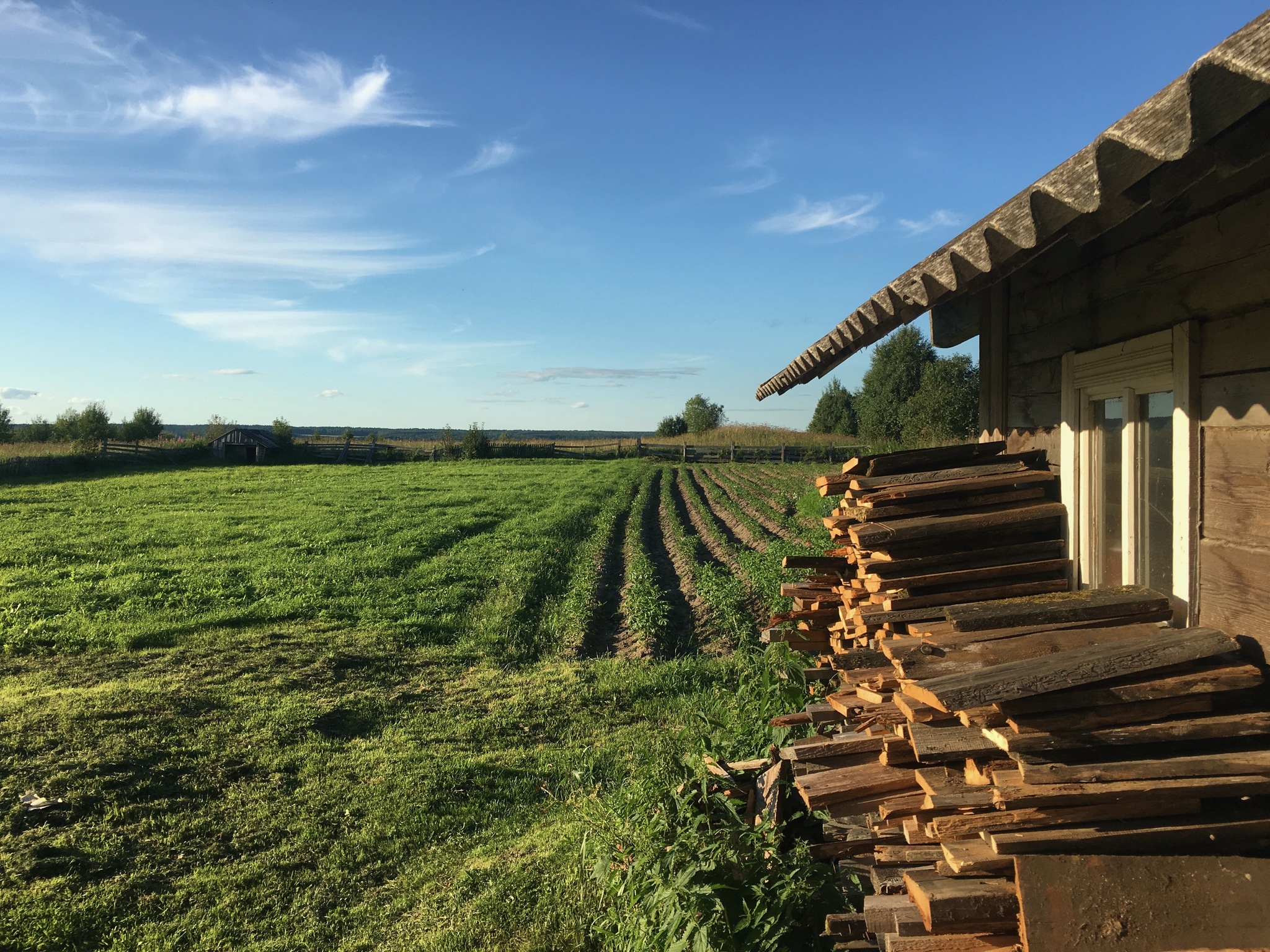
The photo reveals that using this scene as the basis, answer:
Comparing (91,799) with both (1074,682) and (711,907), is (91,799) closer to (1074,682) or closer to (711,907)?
(711,907)

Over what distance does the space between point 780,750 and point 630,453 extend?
166ft

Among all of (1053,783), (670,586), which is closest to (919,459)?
(1053,783)

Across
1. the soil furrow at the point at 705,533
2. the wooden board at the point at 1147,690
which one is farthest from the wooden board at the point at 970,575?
the soil furrow at the point at 705,533

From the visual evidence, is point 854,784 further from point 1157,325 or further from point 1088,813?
point 1157,325

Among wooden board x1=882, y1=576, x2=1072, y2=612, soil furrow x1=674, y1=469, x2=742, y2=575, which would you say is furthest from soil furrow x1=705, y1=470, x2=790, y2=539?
wooden board x1=882, y1=576, x2=1072, y2=612

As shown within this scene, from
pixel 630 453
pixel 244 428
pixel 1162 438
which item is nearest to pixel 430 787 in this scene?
pixel 1162 438

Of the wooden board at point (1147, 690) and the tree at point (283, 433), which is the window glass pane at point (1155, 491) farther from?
the tree at point (283, 433)

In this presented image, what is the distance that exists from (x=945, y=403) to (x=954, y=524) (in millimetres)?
40154

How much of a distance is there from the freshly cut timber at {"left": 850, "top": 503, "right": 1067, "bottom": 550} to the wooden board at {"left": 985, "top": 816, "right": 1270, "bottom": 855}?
1.53 meters

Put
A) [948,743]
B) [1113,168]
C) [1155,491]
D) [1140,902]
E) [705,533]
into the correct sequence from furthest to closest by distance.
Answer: [705,533], [1155,491], [948,743], [1140,902], [1113,168]

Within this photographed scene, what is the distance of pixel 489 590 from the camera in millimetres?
12117

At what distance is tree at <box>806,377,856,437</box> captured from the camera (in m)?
71.4

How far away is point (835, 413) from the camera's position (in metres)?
73.3

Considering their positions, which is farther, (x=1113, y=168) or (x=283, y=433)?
(x=283, y=433)
